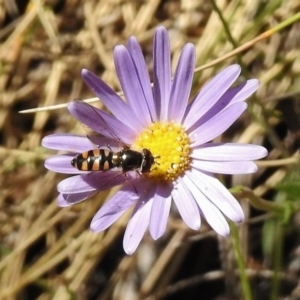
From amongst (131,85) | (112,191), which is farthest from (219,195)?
(112,191)

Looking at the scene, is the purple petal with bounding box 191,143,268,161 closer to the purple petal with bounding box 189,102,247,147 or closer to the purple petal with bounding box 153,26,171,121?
the purple petal with bounding box 189,102,247,147

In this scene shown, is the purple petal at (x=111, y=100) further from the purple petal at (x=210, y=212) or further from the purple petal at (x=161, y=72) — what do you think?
the purple petal at (x=210, y=212)

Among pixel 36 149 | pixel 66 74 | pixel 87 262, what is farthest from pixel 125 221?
pixel 66 74

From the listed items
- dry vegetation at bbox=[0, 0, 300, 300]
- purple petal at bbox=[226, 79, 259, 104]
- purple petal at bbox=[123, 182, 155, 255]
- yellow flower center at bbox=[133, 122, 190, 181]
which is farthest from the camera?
dry vegetation at bbox=[0, 0, 300, 300]

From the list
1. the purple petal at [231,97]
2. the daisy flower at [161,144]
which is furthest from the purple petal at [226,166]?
the purple petal at [231,97]

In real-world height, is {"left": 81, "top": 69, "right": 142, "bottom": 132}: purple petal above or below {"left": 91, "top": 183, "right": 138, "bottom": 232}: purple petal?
above

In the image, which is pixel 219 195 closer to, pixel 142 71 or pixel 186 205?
pixel 186 205

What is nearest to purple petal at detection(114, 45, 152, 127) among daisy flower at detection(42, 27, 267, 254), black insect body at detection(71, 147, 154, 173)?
daisy flower at detection(42, 27, 267, 254)
